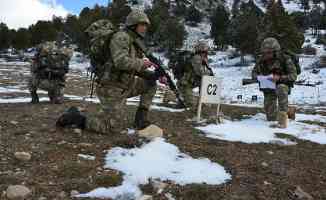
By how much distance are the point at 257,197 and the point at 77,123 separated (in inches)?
145

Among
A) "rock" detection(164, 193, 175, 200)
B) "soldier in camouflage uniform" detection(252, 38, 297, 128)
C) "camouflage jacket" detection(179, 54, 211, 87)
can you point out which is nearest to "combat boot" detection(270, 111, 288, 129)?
"soldier in camouflage uniform" detection(252, 38, 297, 128)

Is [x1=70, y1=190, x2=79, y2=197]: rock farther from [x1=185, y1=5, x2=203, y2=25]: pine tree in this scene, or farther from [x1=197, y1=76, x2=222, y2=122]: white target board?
[x1=185, y1=5, x2=203, y2=25]: pine tree

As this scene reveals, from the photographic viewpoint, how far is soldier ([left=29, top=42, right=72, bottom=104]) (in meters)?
13.3

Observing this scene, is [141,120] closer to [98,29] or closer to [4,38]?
[98,29]

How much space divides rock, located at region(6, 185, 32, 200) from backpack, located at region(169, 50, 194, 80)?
28.0ft

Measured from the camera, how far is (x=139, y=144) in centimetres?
741

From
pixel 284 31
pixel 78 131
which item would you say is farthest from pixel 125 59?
pixel 284 31

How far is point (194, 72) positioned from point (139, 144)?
239 inches

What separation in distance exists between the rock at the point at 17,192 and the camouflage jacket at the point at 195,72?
829 cm

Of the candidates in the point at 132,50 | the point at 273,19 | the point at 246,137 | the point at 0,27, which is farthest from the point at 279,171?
the point at 0,27

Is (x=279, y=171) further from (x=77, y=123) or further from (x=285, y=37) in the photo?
(x=285, y=37)

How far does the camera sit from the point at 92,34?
8.09 metres

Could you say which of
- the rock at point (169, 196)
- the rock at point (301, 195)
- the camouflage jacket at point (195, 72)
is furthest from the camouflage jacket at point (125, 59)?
the camouflage jacket at point (195, 72)

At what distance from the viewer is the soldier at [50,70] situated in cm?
1326
